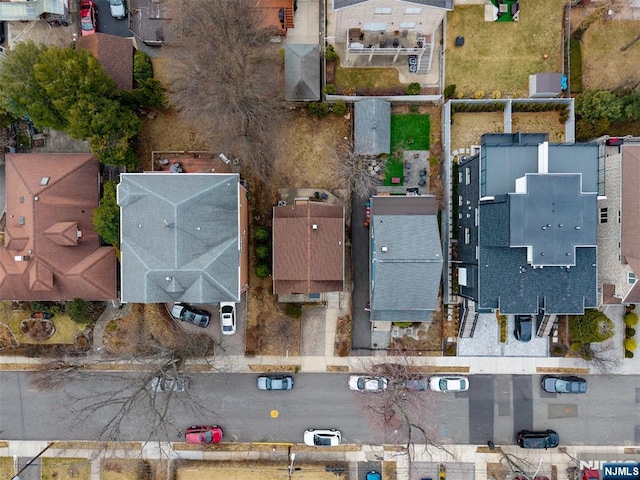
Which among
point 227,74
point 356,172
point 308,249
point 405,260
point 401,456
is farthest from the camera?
point 401,456

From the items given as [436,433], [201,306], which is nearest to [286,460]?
[436,433]

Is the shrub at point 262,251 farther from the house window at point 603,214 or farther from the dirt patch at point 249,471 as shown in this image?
A: the house window at point 603,214

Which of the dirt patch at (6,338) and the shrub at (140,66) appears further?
the dirt patch at (6,338)

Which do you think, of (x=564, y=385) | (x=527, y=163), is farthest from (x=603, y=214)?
(x=564, y=385)

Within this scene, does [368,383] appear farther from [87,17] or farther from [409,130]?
[87,17]

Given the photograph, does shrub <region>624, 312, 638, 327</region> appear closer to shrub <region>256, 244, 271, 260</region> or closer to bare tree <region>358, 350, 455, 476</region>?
bare tree <region>358, 350, 455, 476</region>

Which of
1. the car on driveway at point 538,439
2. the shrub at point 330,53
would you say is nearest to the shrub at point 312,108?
the shrub at point 330,53
